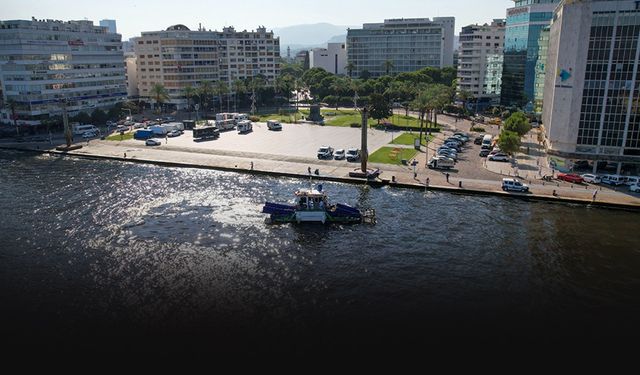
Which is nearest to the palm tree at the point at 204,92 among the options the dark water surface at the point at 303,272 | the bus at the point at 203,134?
the bus at the point at 203,134

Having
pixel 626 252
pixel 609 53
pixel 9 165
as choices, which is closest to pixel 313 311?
pixel 626 252

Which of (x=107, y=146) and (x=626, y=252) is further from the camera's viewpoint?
(x=107, y=146)

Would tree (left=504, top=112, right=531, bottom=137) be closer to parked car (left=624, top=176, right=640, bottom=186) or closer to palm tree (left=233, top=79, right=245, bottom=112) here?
parked car (left=624, top=176, right=640, bottom=186)

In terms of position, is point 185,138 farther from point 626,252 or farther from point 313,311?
point 626,252

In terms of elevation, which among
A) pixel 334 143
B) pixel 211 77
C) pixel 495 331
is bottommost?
pixel 495 331

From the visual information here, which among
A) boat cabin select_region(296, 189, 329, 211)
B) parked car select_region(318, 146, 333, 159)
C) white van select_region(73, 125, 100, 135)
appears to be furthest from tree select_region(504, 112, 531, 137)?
white van select_region(73, 125, 100, 135)

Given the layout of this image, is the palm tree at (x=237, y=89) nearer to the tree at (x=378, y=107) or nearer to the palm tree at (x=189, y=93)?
the palm tree at (x=189, y=93)
